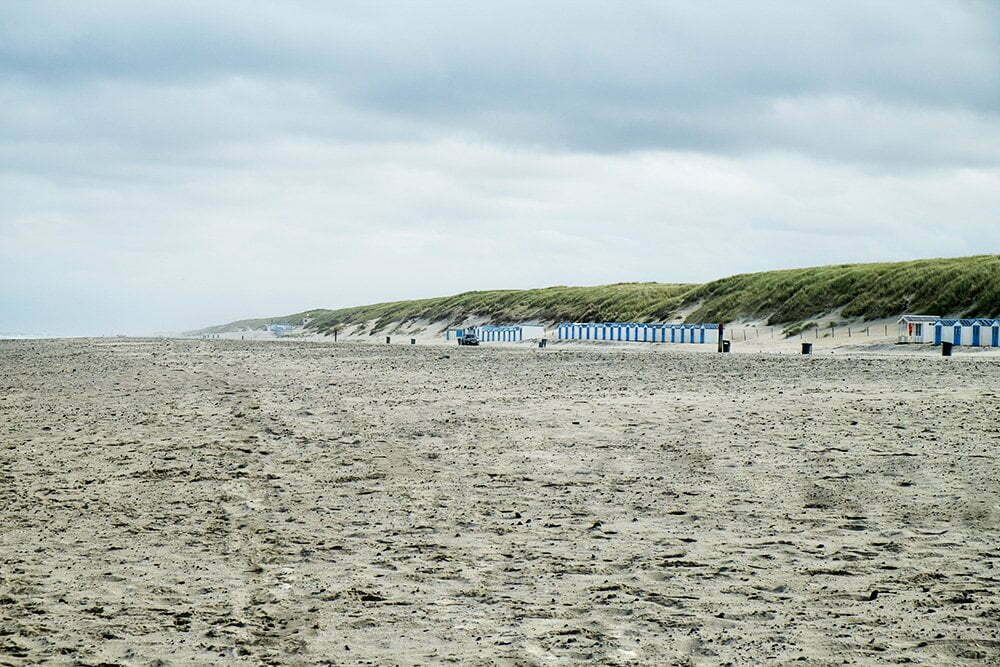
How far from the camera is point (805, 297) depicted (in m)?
70.7

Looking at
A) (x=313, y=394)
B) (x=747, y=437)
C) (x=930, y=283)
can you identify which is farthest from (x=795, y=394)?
(x=930, y=283)

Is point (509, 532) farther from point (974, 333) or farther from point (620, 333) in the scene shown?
point (620, 333)

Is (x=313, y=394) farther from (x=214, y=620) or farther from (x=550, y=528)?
(x=214, y=620)

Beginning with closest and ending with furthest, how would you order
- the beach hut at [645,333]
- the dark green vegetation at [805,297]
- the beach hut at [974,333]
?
1. the beach hut at [974,333]
2. the beach hut at [645,333]
3. the dark green vegetation at [805,297]

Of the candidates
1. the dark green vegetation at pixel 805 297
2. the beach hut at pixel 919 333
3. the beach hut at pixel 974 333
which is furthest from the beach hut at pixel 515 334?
the beach hut at pixel 974 333

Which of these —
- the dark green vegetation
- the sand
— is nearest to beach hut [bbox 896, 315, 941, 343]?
the dark green vegetation

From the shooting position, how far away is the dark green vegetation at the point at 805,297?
63031mm

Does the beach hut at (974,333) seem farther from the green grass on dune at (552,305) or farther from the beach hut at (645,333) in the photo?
the green grass on dune at (552,305)

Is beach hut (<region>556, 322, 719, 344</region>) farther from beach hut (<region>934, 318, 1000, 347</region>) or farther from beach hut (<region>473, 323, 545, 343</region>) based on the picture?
beach hut (<region>934, 318, 1000, 347</region>)

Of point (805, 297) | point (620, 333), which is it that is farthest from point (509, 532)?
point (805, 297)

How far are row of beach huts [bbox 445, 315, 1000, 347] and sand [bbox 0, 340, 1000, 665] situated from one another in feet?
94.5

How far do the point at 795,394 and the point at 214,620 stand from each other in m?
13.0

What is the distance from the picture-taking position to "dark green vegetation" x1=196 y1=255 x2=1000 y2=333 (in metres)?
63.0

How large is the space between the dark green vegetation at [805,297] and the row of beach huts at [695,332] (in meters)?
4.06
